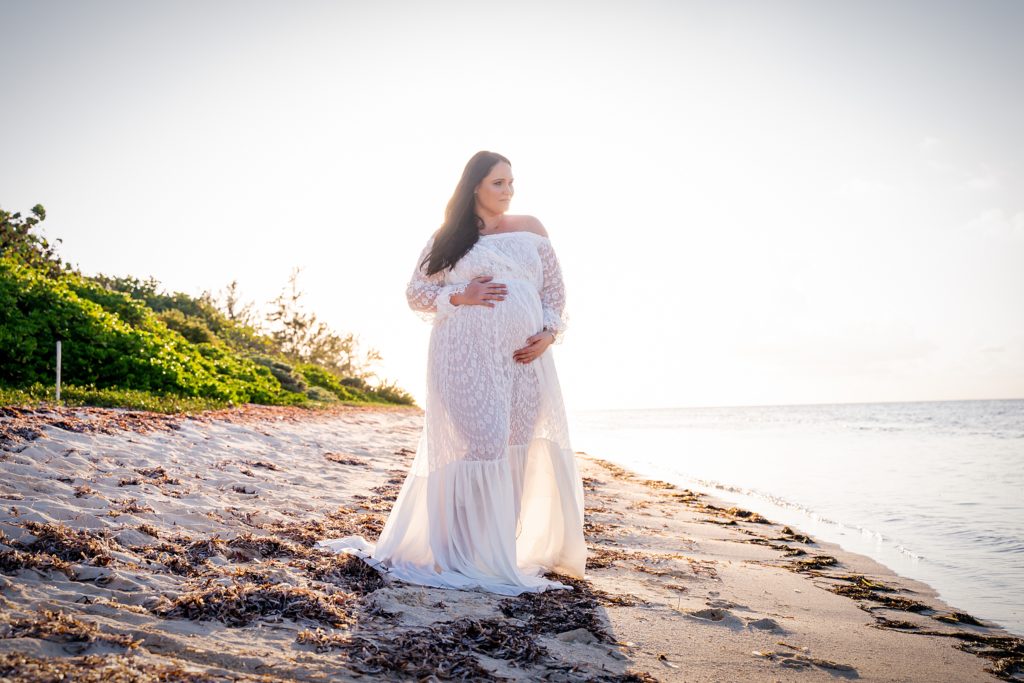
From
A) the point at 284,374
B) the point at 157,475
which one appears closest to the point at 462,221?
the point at 157,475

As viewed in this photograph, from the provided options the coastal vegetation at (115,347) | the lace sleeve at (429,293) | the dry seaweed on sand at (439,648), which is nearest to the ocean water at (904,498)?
the dry seaweed on sand at (439,648)

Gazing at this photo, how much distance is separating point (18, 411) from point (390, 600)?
4.88m

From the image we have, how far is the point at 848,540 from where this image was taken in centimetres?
606

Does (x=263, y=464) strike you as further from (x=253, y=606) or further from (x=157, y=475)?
(x=253, y=606)

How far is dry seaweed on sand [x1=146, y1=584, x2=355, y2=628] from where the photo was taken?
8.08 ft

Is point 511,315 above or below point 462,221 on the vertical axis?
below

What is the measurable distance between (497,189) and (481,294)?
632 mm

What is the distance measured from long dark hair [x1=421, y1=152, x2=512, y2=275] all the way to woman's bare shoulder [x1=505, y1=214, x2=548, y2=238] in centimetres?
18

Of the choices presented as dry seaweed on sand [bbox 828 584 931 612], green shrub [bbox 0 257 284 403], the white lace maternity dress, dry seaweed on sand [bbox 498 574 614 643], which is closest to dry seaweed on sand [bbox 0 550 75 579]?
the white lace maternity dress

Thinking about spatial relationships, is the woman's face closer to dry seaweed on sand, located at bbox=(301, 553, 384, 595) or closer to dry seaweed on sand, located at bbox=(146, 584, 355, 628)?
dry seaweed on sand, located at bbox=(301, 553, 384, 595)

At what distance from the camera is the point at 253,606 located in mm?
2592

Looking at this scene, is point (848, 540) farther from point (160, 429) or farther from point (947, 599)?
point (160, 429)

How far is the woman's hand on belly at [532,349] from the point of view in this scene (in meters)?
3.81

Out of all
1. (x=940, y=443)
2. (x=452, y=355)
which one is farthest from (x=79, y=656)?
(x=940, y=443)
